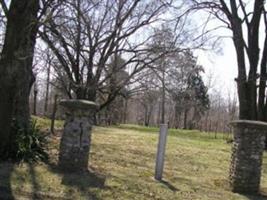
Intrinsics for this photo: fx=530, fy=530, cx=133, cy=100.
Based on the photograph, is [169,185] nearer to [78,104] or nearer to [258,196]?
[258,196]

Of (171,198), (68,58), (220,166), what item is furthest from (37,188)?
(68,58)

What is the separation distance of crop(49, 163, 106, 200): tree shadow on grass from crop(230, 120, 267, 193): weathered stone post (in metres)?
2.70

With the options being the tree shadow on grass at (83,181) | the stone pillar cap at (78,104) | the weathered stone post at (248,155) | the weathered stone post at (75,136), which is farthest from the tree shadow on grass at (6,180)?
the weathered stone post at (248,155)

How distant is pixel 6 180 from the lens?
9234mm

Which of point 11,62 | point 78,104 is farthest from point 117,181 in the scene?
point 11,62

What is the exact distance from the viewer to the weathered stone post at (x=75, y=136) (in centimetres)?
1034

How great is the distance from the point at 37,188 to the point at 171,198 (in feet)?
7.65

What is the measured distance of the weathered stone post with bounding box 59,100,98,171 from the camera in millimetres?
10344

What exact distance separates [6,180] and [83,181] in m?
1.38

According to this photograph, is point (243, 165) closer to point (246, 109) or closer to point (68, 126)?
point (68, 126)

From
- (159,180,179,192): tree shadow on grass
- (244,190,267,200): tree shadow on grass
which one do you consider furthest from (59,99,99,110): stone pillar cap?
(244,190,267,200): tree shadow on grass

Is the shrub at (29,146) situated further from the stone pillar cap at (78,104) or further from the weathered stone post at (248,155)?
the weathered stone post at (248,155)

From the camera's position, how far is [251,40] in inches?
971

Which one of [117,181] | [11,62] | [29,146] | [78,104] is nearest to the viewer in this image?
[117,181]
